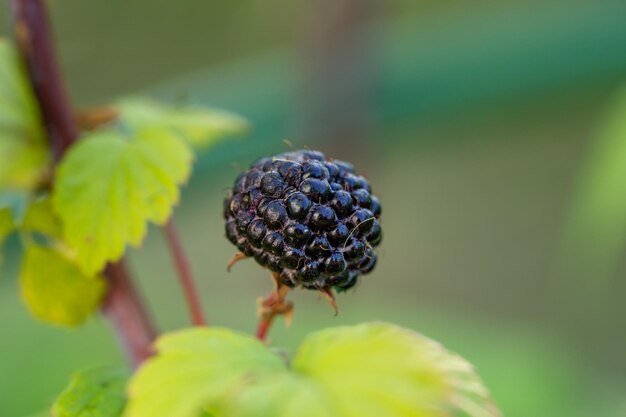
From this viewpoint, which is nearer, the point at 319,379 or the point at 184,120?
the point at 319,379

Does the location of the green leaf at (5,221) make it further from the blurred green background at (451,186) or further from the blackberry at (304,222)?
the blurred green background at (451,186)

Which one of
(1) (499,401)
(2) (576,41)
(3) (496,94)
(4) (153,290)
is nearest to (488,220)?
(3) (496,94)

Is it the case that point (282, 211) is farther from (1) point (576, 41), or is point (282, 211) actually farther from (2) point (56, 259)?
(1) point (576, 41)

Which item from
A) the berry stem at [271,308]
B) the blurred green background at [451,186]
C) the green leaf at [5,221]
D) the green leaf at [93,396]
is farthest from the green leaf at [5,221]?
the blurred green background at [451,186]

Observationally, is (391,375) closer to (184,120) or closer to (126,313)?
(126,313)

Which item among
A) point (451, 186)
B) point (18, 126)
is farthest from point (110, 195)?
point (451, 186)

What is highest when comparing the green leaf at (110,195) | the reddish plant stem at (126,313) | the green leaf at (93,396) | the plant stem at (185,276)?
the green leaf at (110,195)
